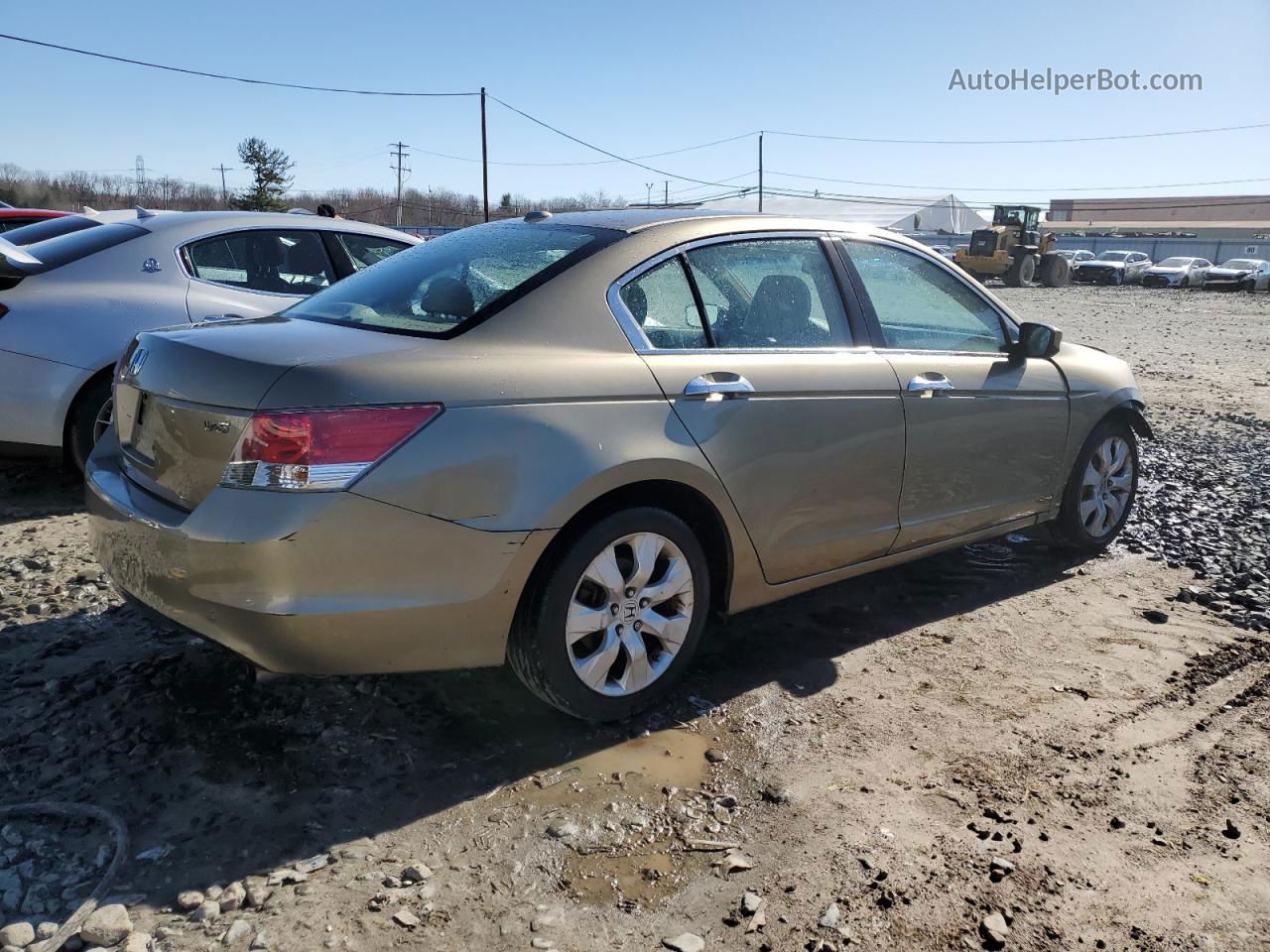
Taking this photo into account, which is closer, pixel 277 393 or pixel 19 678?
pixel 277 393

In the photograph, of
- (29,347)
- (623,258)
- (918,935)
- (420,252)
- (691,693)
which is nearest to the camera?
(918,935)

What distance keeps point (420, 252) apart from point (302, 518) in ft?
5.11

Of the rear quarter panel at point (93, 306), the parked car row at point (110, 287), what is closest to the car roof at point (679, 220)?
the parked car row at point (110, 287)

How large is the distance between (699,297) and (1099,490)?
274cm

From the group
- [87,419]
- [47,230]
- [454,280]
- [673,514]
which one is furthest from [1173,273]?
[454,280]

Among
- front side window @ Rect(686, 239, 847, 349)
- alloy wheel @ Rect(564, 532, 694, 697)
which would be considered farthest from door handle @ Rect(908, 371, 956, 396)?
alloy wheel @ Rect(564, 532, 694, 697)

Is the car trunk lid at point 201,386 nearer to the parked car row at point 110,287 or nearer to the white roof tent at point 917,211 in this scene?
the parked car row at point 110,287

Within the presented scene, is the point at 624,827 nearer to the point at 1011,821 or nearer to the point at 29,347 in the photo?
the point at 1011,821

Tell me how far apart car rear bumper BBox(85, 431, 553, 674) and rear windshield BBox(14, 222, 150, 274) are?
10.3 feet

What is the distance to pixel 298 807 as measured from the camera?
9.27ft

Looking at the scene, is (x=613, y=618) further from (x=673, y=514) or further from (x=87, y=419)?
(x=87, y=419)

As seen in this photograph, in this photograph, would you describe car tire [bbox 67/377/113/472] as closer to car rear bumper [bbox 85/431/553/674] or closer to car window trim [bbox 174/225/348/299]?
car window trim [bbox 174/225/348/299]

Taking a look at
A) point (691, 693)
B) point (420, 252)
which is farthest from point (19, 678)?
point (691, 693)

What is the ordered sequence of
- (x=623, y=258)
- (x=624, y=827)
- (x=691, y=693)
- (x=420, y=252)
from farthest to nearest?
(x=420, y=252) < (x=691, y=693) < (x=623, y=258) < (x=624, y=827)
